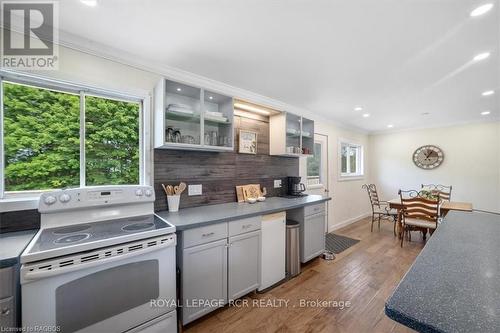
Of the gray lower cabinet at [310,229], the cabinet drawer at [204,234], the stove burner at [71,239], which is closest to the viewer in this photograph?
the stove burner at [71,239]

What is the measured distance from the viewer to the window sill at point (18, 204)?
1462mm

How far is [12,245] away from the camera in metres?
1.26

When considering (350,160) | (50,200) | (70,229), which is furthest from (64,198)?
(350,160)

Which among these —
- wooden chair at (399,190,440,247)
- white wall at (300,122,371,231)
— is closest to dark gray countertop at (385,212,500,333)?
wooden chair at (399,190,440,247)

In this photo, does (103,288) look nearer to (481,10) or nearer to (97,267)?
(97,267)

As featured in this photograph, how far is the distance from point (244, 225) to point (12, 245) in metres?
1.61

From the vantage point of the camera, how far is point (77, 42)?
170cm

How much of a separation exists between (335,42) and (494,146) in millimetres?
Answer: 4954

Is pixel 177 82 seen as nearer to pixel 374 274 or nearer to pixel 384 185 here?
pixel 374 274

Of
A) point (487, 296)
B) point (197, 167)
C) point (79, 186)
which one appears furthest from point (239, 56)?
point (487, 296)

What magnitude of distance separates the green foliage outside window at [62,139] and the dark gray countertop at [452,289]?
7.26 feet

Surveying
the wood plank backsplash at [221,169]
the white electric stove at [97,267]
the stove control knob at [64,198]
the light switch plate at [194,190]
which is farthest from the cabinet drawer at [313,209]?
the stove control knob at [64,198]

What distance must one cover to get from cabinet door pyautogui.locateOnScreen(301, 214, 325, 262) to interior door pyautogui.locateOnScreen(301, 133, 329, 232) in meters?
1.13

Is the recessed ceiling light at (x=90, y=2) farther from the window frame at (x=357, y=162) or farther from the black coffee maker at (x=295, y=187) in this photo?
the window frame at (x=357, y=162)
